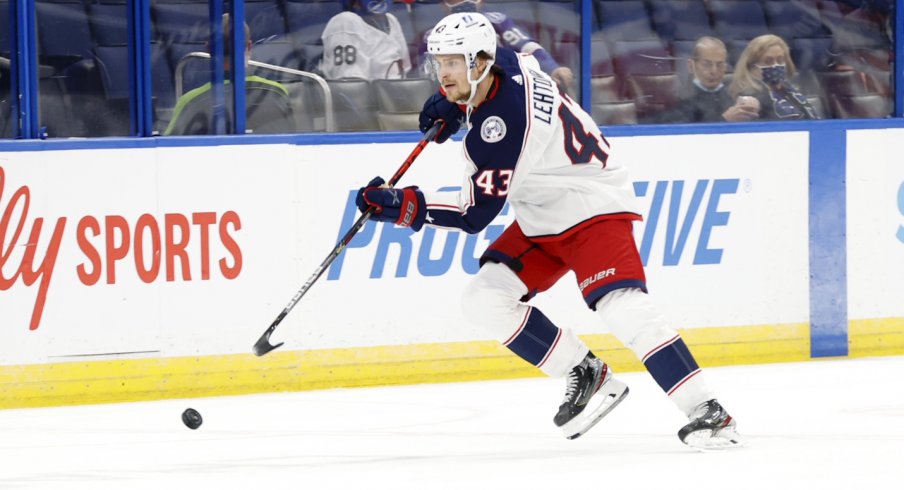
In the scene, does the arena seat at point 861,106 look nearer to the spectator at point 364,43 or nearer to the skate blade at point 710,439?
the spectator at point 364,43

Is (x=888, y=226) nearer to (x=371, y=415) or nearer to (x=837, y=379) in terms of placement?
(x=837, y=379)

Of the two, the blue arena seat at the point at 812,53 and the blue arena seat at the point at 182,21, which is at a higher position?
the blue arena seat at the point at 182,21

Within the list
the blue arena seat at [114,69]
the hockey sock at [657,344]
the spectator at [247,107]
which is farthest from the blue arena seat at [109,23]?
the hockey sock at [657,344]

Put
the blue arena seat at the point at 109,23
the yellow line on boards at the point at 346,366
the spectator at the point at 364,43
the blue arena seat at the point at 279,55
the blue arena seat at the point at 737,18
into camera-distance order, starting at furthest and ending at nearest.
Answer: the blue arena seat at the point at 737,18 → the spectator at the point at 364,43 → the blue arena seat at the point at 279,55 → the blue arena seat at the point at 109,23 → the yellow line on boards at the point at 346,366

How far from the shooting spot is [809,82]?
6.57m

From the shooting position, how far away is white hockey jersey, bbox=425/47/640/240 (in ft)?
14.7

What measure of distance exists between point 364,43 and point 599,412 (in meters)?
1.83

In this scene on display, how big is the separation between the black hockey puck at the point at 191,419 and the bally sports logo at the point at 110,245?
657 millimetres

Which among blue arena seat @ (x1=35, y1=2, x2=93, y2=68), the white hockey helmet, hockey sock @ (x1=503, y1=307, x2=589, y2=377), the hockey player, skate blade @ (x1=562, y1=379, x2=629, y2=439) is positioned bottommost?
skate blade @ (x1=562, y1=379, x2=629, y2=439)

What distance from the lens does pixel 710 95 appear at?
6.43 meters

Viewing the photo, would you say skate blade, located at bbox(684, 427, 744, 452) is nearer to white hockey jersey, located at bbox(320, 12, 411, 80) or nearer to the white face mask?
white hockey jersey, located at bbox(320, 12, 411, 80)

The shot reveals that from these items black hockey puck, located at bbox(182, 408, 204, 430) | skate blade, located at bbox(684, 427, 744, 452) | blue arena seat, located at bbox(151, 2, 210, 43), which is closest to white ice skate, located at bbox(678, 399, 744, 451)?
skate blade, located at bbox(684, 427, 744, 452)

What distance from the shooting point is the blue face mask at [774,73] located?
6527 millimetres

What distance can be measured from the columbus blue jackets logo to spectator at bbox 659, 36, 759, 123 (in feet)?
6.59
